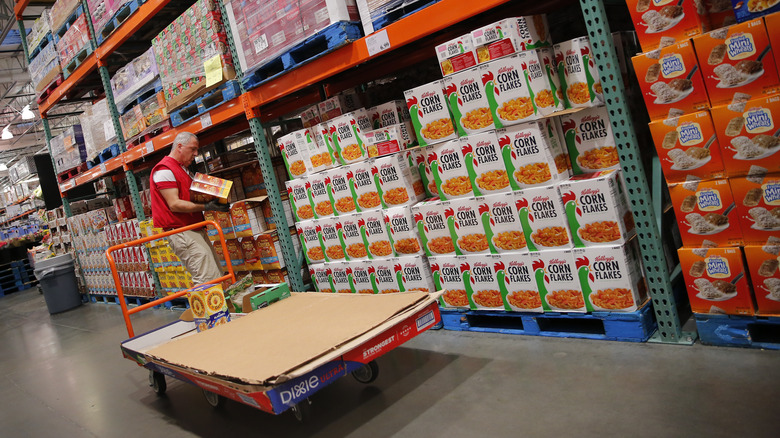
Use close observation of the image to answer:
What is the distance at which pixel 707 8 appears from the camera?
2701 mm

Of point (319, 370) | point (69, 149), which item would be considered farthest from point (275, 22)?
point (69, 149)

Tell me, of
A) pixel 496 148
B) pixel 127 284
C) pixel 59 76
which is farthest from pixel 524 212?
pixel 59 76

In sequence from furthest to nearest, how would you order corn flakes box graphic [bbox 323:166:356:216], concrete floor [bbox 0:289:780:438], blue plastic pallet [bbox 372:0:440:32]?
1. corn flakes box graphic [bbox 323:166:356:216]
2. blue plastic pallet [bbox 372:0:440:32]
3. concrete floor [bbox 0:289:780:438]

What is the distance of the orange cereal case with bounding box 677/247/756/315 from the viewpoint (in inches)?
104

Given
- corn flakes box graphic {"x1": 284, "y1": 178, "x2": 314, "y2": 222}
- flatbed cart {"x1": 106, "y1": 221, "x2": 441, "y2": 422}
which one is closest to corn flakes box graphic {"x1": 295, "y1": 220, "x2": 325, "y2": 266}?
corn flakes box graphic {"x1": 284, "y1": 178, "x2": 314, "y2": 222}

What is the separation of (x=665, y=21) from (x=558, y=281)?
5.15ft

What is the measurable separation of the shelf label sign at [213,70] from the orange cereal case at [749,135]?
407 cm

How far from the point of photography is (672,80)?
267cm

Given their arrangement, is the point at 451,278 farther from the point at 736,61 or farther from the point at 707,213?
the point at 736,61

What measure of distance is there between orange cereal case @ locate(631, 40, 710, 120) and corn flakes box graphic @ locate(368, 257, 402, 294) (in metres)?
2.20

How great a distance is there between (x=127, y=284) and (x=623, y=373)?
842cm

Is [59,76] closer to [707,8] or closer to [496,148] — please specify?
[496,148]

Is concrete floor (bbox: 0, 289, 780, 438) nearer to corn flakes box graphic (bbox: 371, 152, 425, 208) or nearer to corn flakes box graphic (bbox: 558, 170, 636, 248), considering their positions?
corn flakes box graphic (bbox: 558, 170, 636, 248)

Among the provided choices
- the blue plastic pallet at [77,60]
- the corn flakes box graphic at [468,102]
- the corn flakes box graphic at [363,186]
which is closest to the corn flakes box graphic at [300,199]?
the corn flakes box graphic at [363,186]
